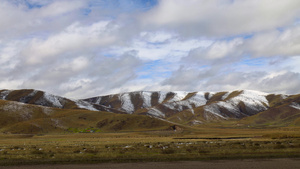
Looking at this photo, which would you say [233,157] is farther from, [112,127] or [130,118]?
[130,118]

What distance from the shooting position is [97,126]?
162 metres

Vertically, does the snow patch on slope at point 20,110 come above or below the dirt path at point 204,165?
above

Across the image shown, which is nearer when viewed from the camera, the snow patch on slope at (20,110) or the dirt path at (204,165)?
the dirt path at (204,165)

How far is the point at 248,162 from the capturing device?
76.2 ft

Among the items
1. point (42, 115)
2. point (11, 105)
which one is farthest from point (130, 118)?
point (11, 105)

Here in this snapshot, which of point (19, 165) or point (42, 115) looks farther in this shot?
point (42, 115)

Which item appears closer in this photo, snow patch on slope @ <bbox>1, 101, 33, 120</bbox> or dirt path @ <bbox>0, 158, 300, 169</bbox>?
dirt path @ <bbox>0, 158, 300, 169</bbox>

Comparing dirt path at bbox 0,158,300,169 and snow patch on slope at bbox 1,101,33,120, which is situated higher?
snow patch on slope at bbox 1,101,33,120

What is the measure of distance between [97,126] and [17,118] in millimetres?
54149

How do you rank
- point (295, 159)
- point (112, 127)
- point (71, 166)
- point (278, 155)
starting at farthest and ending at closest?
1. point (112, 127)
2. point (278, 155)
3. point (295, 159)
4. point (71, 166)

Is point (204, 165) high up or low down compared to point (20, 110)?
down

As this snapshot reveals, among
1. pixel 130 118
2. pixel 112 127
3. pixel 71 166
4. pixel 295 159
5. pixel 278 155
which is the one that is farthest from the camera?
pixel 130 118

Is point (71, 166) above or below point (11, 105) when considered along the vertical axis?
below

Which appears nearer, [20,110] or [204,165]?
[204,165]
